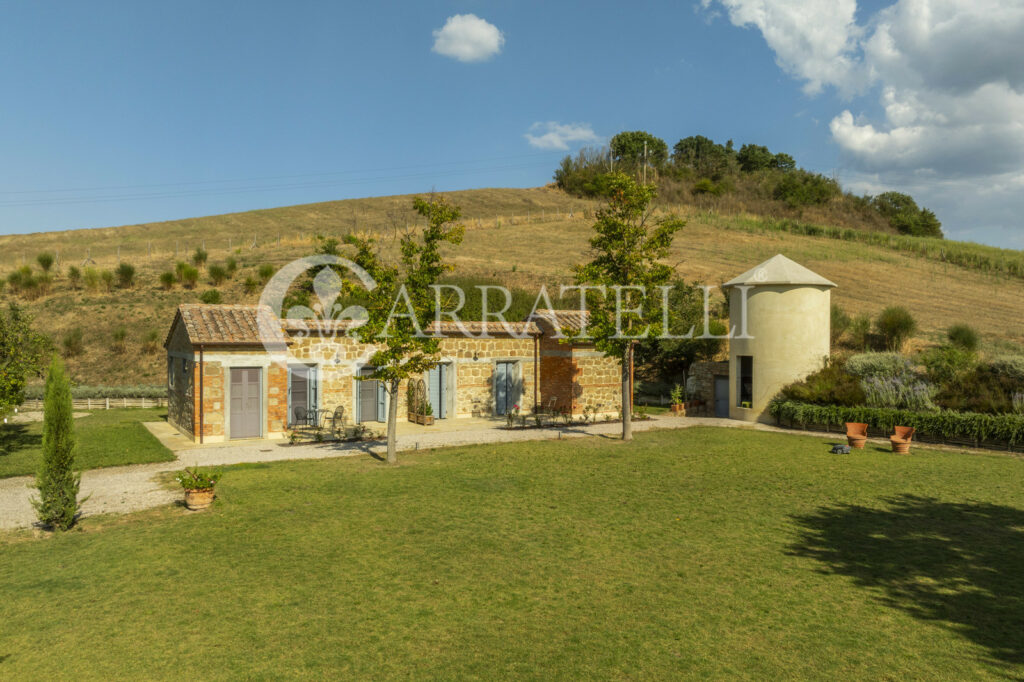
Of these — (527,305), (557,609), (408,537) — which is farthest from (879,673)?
(527,305)

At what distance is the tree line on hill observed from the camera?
244ft

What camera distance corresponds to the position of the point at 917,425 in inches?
719

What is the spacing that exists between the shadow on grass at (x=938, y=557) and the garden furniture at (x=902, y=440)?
5565 mm

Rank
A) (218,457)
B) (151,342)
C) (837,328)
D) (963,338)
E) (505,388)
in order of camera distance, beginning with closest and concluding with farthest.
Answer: (218,457) → (505,388) → (963,338) → (837,328) → (151,342)

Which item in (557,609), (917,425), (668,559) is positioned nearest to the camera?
(557,609)

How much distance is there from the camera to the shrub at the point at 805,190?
7431 cm

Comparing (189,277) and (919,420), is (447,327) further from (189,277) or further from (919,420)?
(189,277)

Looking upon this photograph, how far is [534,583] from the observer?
7621 mm

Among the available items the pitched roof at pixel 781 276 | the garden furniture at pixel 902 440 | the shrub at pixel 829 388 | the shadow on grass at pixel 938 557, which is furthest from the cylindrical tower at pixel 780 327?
the shadow on grass at pixel 938 557

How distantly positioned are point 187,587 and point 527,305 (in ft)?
100

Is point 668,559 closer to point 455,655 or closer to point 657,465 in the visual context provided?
point 455,655

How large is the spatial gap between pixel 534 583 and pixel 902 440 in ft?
44.6

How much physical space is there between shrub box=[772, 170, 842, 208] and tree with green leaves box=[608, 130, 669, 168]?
19922 millimetres

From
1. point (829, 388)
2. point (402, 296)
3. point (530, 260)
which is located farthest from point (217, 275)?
point (829, 388)
